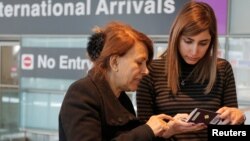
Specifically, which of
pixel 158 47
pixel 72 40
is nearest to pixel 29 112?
pixel 72 40

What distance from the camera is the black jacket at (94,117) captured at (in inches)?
50.8

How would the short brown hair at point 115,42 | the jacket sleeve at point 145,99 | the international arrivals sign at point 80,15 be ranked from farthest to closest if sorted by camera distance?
the international arrivals sign at point 80,15 → the jacket sleeve at point 145,99 → the short brown hair at point 115,42

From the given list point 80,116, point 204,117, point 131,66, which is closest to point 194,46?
point 204,117

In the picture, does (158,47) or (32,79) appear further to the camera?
(32,79)

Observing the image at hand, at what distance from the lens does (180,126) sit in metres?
1.64

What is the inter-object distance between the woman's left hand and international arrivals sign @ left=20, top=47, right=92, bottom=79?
3.34 metres

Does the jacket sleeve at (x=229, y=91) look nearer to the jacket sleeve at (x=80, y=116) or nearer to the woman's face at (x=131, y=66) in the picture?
the woman's face at (x=131, y=66)

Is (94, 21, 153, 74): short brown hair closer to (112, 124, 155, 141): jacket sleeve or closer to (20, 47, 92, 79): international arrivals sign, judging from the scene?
(112, 124, 155, 141): jacket sleeve

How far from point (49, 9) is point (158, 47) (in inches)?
62.4

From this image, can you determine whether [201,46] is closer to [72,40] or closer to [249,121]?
[249,121]

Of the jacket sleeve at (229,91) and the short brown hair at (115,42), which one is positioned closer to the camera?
the short brown hair at (115,42)

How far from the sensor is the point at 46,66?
5.32 m

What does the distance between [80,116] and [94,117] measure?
0.18 feet

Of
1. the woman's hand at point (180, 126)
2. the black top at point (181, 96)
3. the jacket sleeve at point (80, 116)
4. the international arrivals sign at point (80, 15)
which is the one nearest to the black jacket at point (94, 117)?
the jacket sleeve at point (80, 116)
